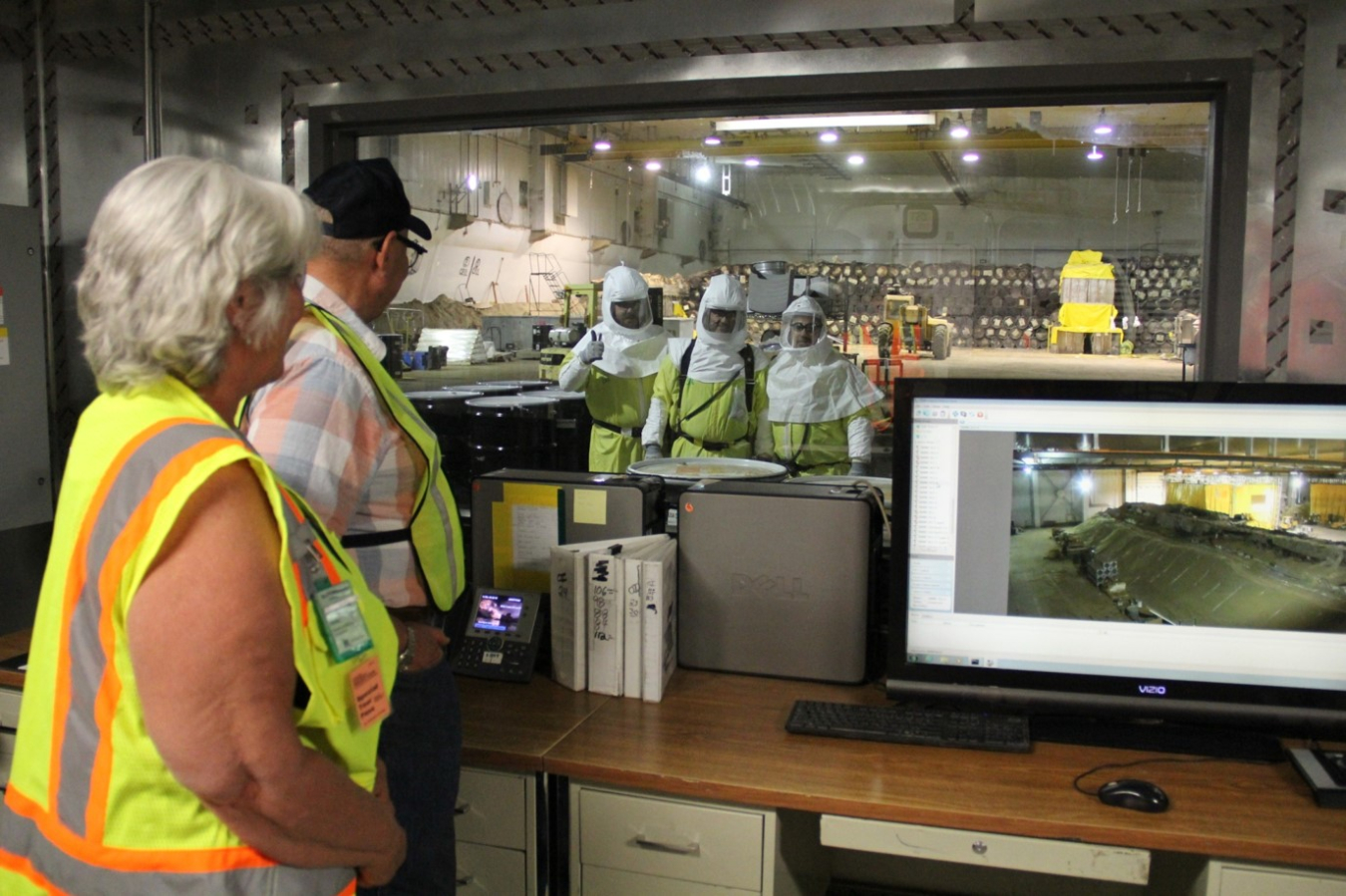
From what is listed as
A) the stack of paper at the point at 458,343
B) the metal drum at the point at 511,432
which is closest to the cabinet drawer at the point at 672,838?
the metal drum at the point at 511,432

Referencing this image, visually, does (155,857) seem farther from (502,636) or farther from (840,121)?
(840,121)

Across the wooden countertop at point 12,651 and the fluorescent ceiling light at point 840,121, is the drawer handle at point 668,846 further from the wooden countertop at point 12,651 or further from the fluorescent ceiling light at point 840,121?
the fluorescent ceiling light at point 840,121

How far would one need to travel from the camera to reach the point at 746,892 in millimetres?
Result: 1476

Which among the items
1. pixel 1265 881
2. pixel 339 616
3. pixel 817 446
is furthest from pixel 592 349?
pixel 339 616

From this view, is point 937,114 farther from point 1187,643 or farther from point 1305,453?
point 1187,643

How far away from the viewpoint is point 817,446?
12.5 feet

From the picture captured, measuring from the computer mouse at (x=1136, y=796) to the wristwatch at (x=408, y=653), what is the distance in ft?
2.96

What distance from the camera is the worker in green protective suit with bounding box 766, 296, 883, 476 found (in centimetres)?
370

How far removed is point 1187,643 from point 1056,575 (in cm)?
21

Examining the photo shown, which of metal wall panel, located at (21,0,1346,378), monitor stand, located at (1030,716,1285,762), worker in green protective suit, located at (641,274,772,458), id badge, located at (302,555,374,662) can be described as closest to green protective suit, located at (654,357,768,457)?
worker in green protective suit, located at (641,274,772,458)

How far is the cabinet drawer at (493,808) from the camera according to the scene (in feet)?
5.02

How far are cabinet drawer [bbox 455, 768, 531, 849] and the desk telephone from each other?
27 cm

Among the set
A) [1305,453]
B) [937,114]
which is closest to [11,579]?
[937,114]

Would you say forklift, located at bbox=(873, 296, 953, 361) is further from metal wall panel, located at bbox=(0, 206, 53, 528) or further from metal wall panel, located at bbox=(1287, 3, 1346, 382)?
metal wall panel, located at bbox=(0, 206, 53, 528)
